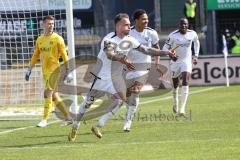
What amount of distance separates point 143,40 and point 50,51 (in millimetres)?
1944

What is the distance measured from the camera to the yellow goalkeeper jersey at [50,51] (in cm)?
1588

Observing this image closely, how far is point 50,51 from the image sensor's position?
1590cm

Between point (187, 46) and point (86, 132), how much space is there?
14.9 ft

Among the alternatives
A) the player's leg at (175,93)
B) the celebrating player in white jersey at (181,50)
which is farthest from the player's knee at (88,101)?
the celebrating player in white jersey at (181,50)

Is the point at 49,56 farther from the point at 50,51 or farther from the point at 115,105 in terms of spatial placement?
the point at 115,105

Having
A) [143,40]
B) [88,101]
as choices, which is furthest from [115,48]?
[143,40]

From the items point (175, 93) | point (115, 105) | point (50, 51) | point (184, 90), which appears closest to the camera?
point (115, 105)

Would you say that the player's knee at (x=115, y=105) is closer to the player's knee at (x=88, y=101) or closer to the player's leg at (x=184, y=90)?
the player's knee at (x=88, y=101)

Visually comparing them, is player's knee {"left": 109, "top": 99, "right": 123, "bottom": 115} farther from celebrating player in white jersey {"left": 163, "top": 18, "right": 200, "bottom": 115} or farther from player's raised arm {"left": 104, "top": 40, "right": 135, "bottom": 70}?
celebrating player in white jersey {"left": 163, "top": 18, "right": 200, "bottom": 115}

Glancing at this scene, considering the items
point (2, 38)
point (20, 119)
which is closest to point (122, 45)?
point (20, 119)

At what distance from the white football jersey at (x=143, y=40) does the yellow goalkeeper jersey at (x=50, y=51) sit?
1.51 meters

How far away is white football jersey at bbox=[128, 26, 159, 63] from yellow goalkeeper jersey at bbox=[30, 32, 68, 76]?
1.51 meters

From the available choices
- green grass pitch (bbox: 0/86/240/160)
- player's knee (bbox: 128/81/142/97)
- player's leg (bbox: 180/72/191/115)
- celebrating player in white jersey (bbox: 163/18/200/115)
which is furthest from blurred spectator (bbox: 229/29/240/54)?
player's knee (bbox: 128/81/142/97)

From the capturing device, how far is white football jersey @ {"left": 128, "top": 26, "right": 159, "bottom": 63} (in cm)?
1520
